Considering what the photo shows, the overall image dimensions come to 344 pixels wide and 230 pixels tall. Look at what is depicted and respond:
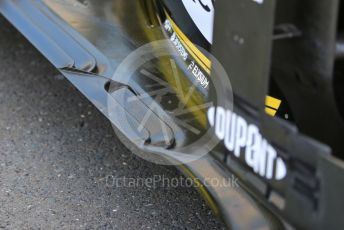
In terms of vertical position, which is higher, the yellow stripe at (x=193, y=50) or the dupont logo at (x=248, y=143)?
the dupont logo at (x=248, y=143)

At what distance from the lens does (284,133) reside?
5.10 feet

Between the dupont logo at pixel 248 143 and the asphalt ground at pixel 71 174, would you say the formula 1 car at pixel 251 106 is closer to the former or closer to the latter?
the dupont logo at pixel 248 143

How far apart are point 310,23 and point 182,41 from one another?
0.97 meters

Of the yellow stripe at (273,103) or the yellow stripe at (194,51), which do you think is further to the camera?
the yellow stripe at (194,51)

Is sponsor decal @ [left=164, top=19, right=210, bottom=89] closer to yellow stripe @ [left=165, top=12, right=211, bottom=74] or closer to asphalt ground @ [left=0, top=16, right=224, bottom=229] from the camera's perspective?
yellow stripe @ [left=165, top=12, right=211, bottom=74]

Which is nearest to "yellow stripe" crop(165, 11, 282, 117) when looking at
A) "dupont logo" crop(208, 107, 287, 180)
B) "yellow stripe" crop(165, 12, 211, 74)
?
"yellow stripe" crop(165, 12, 211, 74)

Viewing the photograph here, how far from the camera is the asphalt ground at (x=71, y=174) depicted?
8.61ft

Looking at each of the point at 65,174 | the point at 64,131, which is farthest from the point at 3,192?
the point at 64,131

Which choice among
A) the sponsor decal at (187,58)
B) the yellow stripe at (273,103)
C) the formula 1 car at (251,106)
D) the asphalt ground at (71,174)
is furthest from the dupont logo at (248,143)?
the asphalt ground at (71,174)

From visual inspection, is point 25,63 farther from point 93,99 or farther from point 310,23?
point 310,23

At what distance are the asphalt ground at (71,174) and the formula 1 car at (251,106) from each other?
53 centimetres

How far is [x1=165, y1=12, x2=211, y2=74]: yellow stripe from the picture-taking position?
232 cm

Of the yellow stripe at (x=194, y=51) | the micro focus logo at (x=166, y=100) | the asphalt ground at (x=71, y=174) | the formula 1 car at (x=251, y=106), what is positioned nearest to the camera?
the formula 1 car at (x=251, y=106)

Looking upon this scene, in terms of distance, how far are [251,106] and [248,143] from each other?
10 centimetres
